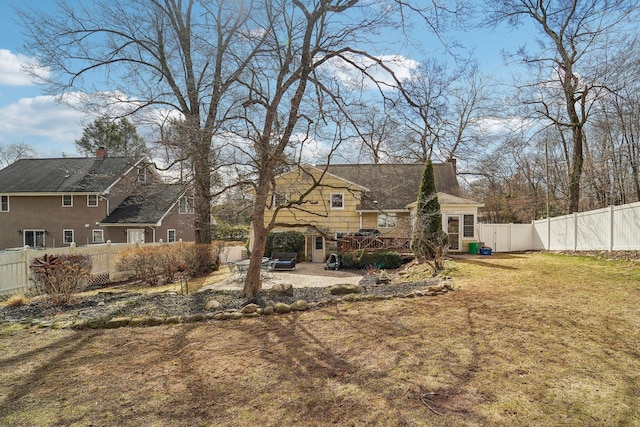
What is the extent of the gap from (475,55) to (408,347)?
22.4ft

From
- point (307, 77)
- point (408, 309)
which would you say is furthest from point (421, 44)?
point (408, 309)

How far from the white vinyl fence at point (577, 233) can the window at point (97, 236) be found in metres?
22.8

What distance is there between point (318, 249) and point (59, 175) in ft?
62.1

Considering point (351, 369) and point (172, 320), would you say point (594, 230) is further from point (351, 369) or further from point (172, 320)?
point (172, 320)

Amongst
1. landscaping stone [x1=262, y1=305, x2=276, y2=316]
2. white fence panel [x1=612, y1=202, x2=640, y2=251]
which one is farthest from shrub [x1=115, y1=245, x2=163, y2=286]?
white fence panel [x1=612, y1=202, x2=640, y2=251]

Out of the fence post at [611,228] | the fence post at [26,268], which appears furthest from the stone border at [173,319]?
the fence post at [611,228]

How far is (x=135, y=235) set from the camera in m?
23.4

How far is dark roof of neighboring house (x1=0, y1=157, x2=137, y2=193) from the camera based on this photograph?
2341cm

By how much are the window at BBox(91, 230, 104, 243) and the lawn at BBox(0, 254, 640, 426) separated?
19532mm

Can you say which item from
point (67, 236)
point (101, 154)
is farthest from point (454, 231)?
point (101, 154)

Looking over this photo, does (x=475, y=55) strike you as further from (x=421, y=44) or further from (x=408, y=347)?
(x=408, y=347)

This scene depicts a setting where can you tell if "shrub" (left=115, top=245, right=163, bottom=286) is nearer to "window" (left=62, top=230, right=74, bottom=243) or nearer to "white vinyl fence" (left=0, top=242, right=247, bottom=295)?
"white vinyl fence" (left=0, top=242, right=247, bottom=295)

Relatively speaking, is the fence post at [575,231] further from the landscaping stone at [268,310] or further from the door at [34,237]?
the door at [34,237]

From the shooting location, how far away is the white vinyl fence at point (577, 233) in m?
10.3
